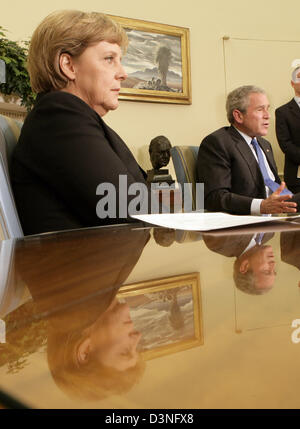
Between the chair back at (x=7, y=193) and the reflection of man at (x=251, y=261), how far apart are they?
480 millimetres

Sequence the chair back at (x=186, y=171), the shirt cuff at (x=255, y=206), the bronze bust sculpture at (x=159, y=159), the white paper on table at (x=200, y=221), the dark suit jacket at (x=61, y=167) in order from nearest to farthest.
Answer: the white paper on table at (x=200, y=221) → the dark suit jacket at (x=61, y=167) → the shirt cuff at (x=255, y=206) → the chair back at (x=186, y=171) → the bronze bust sculpture at (x=159, y=159)

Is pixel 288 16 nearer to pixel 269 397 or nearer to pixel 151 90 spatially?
pixel 151 90

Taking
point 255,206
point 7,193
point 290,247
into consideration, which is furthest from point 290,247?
point 255,206

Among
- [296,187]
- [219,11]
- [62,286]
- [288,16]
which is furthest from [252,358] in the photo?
[288,16]

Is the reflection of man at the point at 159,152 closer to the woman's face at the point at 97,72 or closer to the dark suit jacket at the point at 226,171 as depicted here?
the dark suit jacket at the point at 226,171

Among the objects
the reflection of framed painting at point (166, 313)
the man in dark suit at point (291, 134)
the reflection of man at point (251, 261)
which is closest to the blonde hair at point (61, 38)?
the reflection of man at point (251, 261)

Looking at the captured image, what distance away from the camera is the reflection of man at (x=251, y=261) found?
31 centimetres

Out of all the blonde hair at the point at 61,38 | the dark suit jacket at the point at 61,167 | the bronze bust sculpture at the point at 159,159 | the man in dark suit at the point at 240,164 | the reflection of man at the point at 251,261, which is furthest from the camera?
the bronze bust sculpture at the point at 159,159

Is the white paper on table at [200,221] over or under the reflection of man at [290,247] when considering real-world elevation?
over

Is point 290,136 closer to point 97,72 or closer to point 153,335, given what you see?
point 97,72

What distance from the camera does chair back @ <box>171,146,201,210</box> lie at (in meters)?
2.61

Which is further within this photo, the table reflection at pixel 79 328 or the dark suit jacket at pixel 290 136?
the dark suit jacket at pixel 290 136

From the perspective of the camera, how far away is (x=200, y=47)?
466cm
